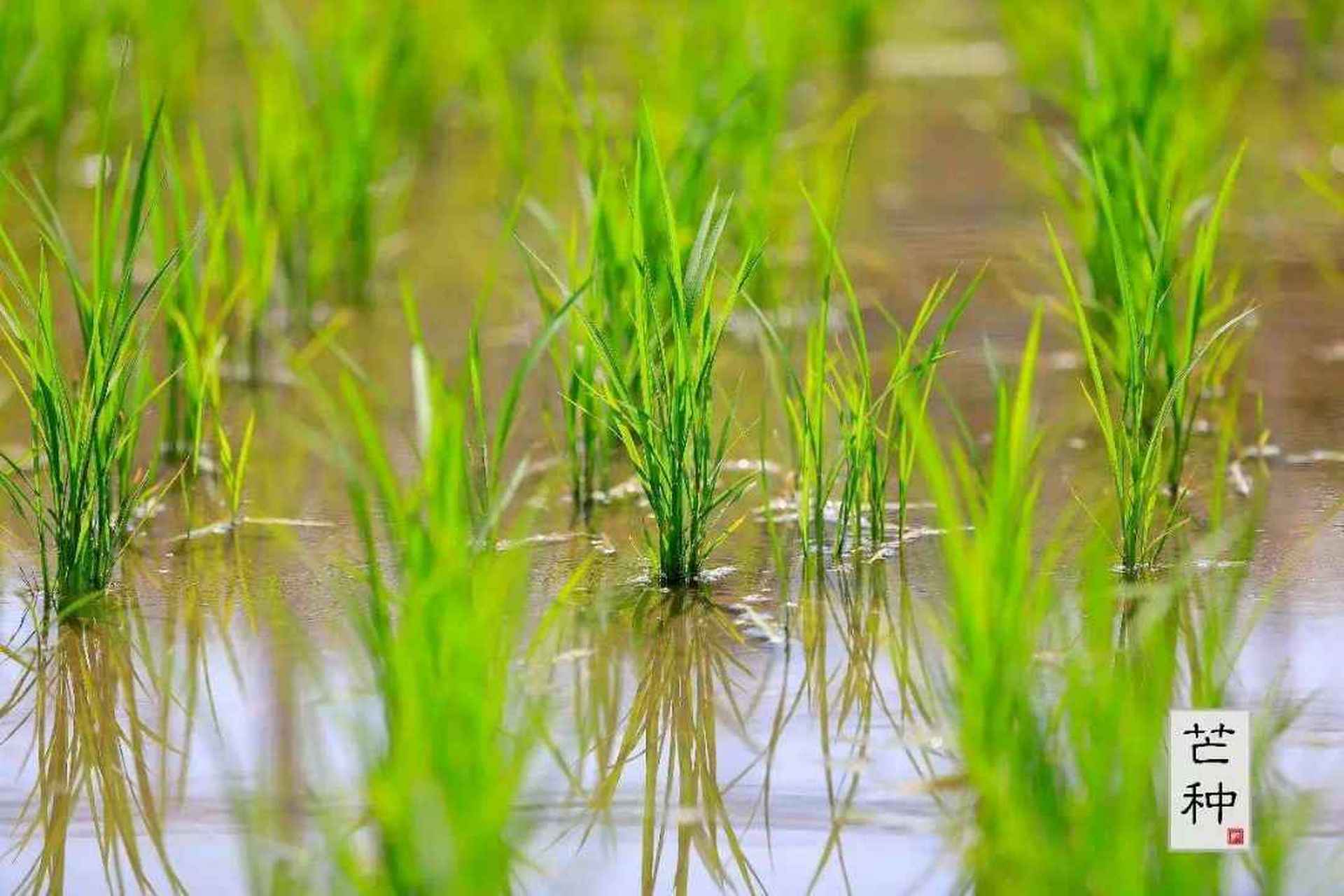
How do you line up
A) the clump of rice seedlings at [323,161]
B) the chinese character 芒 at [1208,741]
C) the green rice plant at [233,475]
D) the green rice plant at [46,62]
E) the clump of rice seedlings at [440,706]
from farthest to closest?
the green rice plant at [46,62] → the clump of rice seedlings at [323,161] → the green rice plant at [233,475] → the chinese character 芒 at [1208,741] → the clump of rice seedlings at [440,706]

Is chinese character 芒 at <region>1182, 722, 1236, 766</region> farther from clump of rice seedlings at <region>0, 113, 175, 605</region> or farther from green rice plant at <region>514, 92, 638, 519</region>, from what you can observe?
clump of rice seedlings at <region>0, 113, 175, 605</region>

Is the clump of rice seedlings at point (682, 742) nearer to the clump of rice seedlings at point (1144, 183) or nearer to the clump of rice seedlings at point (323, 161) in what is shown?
the clump of rice seedlings at point (1144, 183)

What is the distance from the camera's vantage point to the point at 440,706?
162cm

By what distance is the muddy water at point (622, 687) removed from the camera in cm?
180

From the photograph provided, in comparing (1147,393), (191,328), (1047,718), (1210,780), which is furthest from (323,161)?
(1210,780)

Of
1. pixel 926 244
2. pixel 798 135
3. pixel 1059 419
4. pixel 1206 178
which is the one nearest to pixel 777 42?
pixel 798 135

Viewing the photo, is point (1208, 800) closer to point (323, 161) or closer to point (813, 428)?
point (813, 428)

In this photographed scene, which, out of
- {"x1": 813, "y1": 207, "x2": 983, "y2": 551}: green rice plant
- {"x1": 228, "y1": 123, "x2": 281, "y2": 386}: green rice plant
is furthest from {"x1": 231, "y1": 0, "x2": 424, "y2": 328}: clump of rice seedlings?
{"x1": 813, "y1": 207, "x2": 983, "y2": 551}: green rice plant

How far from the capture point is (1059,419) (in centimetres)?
292

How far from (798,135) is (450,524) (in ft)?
9.54

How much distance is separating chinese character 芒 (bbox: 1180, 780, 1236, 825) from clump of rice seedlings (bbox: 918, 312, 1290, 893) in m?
0.02

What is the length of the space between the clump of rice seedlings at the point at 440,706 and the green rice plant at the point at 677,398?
12.4 inches

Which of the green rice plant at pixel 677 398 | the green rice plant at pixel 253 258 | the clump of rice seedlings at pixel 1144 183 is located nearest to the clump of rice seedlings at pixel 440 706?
the green rice plant at pixel 677 398

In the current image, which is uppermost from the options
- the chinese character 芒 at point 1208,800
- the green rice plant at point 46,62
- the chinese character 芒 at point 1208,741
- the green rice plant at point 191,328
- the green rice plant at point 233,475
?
the green rice plant at point 46,62
